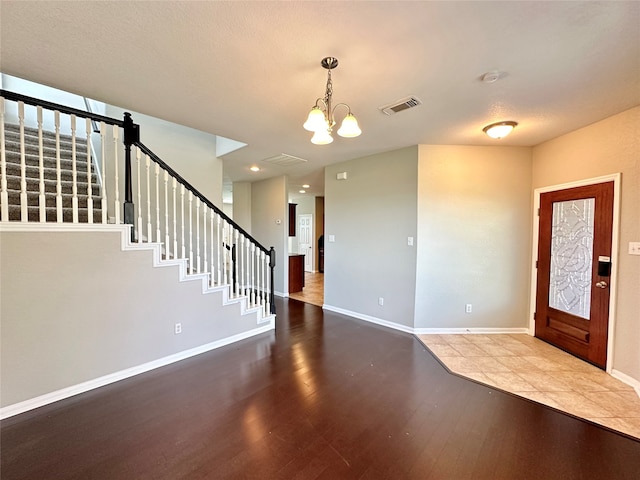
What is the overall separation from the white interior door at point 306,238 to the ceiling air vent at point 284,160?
179 inches

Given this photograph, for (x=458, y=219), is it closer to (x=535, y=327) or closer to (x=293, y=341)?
(x=535, y=327)

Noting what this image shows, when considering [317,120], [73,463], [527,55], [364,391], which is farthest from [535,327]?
[73,463]

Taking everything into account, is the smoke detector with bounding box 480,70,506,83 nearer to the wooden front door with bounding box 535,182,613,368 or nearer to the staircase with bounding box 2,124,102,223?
the wooden front door with bounding box 535,182,613,368

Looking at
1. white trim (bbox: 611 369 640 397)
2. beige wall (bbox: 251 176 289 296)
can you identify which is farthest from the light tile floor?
beige wall (bbox: 251 176 289 296)

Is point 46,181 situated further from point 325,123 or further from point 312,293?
point 312,293

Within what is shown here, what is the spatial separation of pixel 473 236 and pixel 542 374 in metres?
1.77

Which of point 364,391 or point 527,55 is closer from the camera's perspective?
point 527,55

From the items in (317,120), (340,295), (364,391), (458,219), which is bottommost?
(364,391)

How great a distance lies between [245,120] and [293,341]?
108 inches

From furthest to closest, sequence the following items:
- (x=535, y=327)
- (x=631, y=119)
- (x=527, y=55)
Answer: (x=535, y=327) → (x=631, y=119) → (x=527, y=55)

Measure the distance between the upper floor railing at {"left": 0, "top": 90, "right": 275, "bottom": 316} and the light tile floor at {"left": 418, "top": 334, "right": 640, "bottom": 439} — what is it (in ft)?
8.60

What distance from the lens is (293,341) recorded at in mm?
3385

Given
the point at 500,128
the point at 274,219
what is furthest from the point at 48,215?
the point at 500,128

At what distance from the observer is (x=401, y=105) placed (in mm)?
2453
